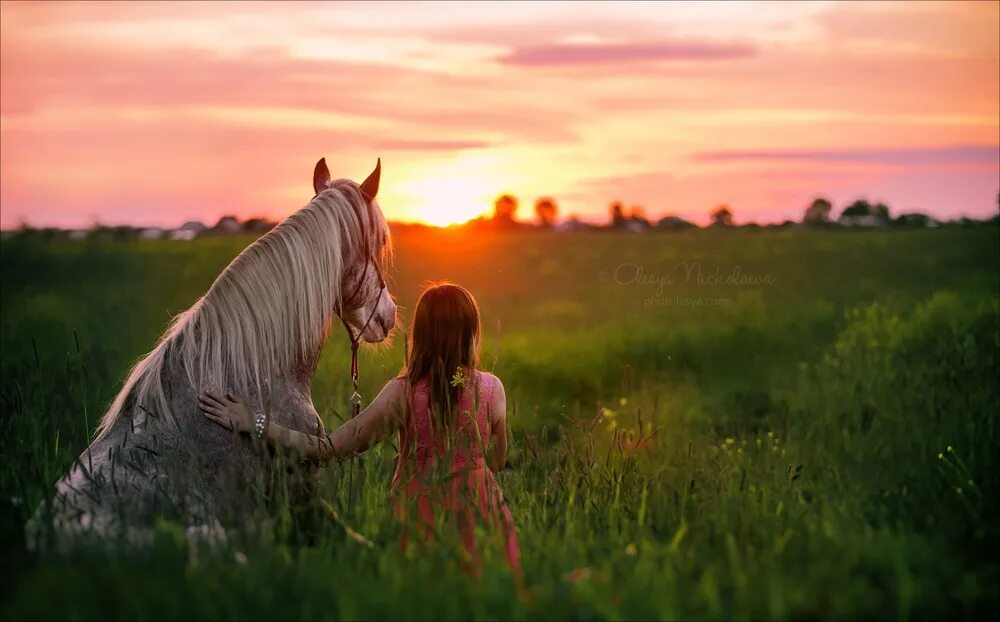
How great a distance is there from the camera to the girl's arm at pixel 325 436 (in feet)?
14.6

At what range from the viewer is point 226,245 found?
3631 cm

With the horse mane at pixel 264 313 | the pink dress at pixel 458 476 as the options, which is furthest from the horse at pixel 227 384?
the pink dress at pixel 458 476

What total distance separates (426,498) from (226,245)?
33408 mm

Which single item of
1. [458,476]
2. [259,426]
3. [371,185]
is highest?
[371,185]

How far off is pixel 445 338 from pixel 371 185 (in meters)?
0.93

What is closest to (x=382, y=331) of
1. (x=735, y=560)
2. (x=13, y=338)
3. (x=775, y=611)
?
(x=735, y=560)

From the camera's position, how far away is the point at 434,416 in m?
4.80

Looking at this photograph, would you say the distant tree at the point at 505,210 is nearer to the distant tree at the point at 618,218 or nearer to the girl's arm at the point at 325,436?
the distant tree at the point at 618,218

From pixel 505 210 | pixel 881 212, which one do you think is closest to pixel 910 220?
pixel 881 212

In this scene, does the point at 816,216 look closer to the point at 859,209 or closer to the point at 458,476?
the point at 859,209

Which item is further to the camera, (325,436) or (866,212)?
(866,212)

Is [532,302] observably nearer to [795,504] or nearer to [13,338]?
[13,338]

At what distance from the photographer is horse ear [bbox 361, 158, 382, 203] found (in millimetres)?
5039

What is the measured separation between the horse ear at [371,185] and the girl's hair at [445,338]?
24.9 inches
